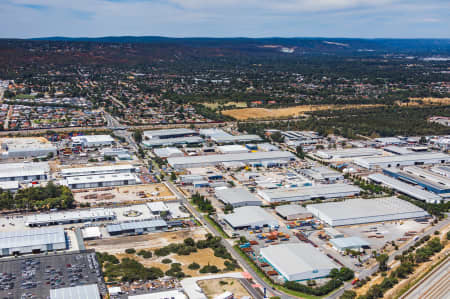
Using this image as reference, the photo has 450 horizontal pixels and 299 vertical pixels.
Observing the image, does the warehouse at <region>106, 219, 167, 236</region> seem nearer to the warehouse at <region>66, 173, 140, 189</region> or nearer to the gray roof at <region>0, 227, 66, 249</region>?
the gray roof at <region>0, 227, 66, 249</region>

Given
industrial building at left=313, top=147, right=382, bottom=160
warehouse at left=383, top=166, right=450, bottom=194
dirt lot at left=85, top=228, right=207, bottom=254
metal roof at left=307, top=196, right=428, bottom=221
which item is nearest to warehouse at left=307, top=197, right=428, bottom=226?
metal roof at left=307, top=196, right=428, bottom=221

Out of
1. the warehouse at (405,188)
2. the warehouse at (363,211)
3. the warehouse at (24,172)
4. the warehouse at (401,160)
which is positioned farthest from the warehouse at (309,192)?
the warehouse at (24,172)

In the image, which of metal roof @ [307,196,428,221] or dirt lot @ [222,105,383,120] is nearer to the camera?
metal roof @ [307,196,428,221]

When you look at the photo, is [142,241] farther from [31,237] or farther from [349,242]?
[349,242]

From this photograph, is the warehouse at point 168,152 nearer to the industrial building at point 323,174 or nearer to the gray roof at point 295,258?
the industrial building at point 323,174

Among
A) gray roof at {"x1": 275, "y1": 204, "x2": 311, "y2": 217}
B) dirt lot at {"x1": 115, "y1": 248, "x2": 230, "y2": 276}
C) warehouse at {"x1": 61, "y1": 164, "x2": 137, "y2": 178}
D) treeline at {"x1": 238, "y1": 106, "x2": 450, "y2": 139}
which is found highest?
treeline at {"x1": 238, "y1": 106, "x2": 450, "y2": 139}

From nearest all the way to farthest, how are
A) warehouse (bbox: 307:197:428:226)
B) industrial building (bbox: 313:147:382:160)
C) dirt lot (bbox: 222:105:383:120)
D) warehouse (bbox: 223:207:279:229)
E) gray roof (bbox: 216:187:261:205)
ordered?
warehouse (bbox: 223:207:279:229)
warehouse (bbox: 307:197:428:226)
gray roof (bbox: 216:187:261:205)
industrial building (bbox: 313:147:382:160)
dirt lot (bbox: 222:105:383:120)

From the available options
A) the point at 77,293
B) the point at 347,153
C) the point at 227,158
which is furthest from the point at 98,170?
the point at 347,153
